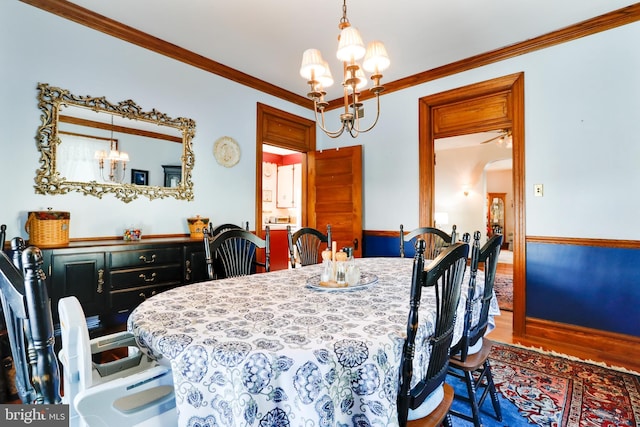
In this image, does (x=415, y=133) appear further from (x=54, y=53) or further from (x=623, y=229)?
(x=54, y=53)

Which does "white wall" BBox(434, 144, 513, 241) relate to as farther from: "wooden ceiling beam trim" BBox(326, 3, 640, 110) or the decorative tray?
the decorative tray

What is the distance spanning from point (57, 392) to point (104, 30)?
9.77 feet

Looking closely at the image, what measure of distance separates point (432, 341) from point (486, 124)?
9.90ft

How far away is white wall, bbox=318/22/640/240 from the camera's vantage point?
8.39 feet

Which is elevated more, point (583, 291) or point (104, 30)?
point (104, 30)

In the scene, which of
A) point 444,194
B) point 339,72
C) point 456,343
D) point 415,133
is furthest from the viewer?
point 444,194

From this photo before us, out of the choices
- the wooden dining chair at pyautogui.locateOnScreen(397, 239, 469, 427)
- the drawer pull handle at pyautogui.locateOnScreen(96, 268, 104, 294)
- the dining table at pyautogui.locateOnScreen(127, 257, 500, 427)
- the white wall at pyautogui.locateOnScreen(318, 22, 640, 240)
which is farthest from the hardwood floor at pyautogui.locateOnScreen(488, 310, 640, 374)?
the drawer pull handle at pyautogui.locateOnScreen(96, 268, 104, 294)

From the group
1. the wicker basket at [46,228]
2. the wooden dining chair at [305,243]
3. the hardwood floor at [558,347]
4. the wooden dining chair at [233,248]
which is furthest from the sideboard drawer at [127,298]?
the hardwood floor at [558,347]

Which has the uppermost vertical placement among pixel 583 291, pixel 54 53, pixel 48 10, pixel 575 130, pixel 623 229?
pixel 48 10

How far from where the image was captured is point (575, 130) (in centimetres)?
277

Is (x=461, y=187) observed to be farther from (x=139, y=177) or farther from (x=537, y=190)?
(x=139, y=177)

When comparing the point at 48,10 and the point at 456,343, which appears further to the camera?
the point at 48,10

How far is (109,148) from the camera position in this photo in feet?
8.89

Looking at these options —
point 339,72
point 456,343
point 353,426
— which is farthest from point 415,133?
point 353,426
